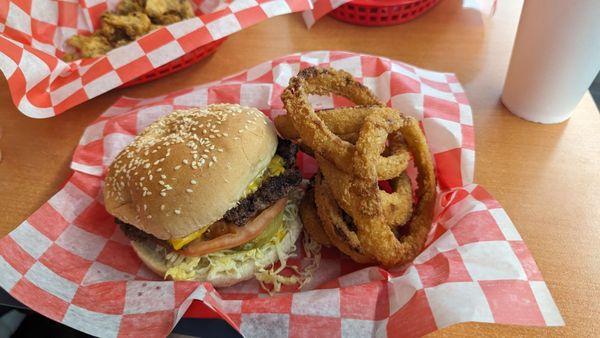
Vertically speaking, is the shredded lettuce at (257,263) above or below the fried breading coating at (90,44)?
below

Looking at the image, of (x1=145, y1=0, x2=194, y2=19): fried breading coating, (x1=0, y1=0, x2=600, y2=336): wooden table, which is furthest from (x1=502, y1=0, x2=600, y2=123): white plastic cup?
(x1=145, y1=0, x2=194, y2=19): fried breading coating

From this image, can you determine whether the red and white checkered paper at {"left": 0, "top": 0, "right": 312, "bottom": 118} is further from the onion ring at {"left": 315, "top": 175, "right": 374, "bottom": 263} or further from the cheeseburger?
the onion ring at {"left": 315, "top": 175, "right": 374, "bottom": 263}

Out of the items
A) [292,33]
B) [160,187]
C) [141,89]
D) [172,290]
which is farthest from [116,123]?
[292,33]

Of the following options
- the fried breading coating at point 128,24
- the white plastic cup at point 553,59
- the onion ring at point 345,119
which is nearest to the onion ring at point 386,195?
the onion ring at point 345,119

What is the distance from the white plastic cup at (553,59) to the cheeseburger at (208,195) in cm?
86

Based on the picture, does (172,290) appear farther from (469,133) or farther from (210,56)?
(210,56)

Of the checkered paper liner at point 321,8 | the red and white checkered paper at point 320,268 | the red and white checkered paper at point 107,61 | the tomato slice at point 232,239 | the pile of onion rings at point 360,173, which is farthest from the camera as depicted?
the checkered paper liner at point 321,8

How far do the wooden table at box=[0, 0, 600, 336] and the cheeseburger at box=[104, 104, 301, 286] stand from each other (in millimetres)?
493

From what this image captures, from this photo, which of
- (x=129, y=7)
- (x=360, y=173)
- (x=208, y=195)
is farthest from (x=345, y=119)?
(x=129, y=7)

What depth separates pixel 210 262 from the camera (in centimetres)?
129

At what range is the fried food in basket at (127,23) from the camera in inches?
77.6

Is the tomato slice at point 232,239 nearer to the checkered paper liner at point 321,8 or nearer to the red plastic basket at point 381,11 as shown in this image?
the checkered paper liner at point 321,8

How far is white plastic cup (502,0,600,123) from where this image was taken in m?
1.29

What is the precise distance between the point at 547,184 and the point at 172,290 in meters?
1.22
